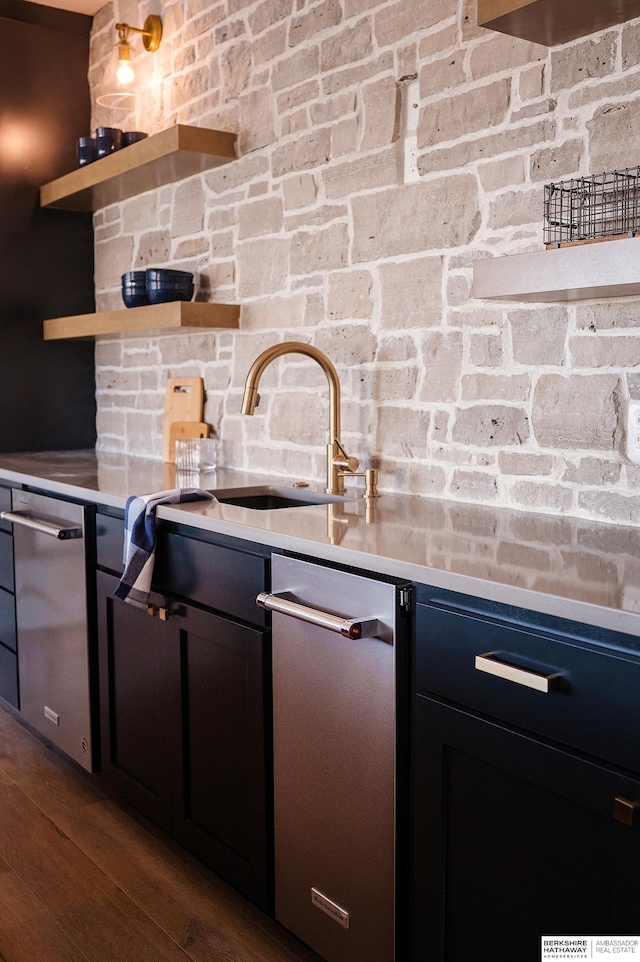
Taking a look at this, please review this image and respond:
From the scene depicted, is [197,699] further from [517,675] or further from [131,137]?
[131,137]

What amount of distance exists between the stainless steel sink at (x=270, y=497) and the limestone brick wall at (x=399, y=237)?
0.19 m

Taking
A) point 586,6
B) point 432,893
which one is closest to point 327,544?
point 432,893

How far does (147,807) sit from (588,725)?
60.3 inches

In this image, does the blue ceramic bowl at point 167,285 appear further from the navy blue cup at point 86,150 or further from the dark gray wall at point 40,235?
the dark gray wall at point 40,235

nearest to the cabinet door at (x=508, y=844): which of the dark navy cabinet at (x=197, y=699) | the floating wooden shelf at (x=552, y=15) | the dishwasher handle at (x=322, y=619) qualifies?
the dishwasher handle at (x=322, y=619)

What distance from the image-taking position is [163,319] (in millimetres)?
3105

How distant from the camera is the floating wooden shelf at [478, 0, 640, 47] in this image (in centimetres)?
172

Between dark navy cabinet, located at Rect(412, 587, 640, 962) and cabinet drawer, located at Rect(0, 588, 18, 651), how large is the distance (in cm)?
202

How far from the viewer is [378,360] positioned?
2568 millimetres

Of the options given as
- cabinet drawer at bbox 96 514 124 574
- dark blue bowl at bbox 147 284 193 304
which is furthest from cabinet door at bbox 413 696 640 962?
dark blue bowl at bbox 147 284 193 304

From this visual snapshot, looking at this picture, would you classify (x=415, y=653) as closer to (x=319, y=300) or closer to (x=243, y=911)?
(x=243, y=911)

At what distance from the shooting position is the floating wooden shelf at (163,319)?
119 inches

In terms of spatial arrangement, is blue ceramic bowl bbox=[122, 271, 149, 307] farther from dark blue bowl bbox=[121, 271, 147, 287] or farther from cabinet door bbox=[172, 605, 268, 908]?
cabinet door bbox=[172, 605, 268, 908]

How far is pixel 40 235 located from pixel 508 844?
11.3 feet
